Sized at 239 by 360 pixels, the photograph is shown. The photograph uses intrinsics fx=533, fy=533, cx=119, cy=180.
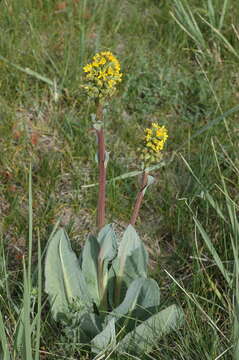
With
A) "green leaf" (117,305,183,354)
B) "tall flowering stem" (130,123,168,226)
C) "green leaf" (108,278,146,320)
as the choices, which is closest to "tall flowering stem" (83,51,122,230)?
"tall flowering stem" (130,123,168,226)

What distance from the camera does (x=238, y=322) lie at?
4.84ft

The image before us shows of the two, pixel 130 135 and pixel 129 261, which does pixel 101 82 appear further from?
pixel 130 135

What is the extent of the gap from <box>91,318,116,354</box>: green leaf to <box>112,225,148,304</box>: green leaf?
21 centimetres

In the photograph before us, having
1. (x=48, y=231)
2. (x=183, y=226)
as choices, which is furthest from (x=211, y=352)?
(x=48, y=231)

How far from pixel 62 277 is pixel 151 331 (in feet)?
1.17

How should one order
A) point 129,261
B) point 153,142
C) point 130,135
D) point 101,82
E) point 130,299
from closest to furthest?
1. point 101,82
2. point 153,142
3. point 130,299
4. point 129,261
5. point 130,135

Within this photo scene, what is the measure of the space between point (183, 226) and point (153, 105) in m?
0.85

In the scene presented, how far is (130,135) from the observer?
8.93 ft

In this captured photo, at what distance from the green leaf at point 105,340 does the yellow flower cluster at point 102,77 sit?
28.1 inches

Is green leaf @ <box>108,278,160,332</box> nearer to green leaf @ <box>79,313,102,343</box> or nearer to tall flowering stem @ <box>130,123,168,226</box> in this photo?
green leaf @ <box>79,313,102,343</box>

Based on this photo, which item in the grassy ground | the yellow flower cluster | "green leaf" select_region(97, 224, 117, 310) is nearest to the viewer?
the yellow flower cluster

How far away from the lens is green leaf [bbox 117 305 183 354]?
1734mm

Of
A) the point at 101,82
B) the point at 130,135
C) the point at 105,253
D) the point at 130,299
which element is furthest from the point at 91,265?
the point at 130,135

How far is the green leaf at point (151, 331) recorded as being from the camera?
173 centimetres
